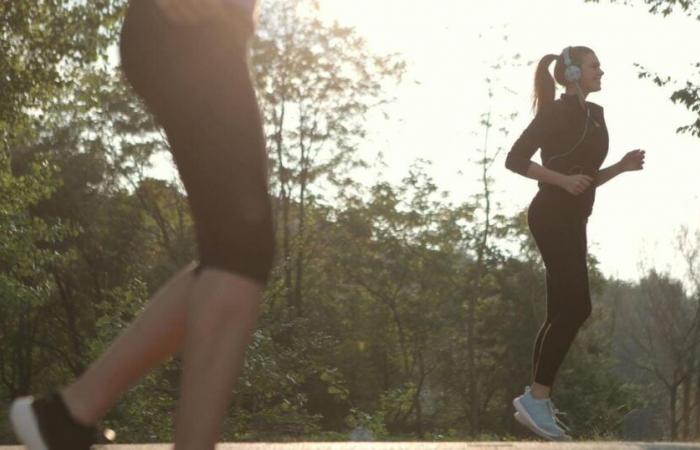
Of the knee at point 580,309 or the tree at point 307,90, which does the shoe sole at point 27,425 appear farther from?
the tree at point 307,90

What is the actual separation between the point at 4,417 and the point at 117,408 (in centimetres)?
809

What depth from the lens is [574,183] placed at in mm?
5715

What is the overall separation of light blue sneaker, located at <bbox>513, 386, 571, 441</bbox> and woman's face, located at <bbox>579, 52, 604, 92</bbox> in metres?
1.50

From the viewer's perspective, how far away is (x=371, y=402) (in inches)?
1996

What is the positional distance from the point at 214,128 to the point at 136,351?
0.53 m

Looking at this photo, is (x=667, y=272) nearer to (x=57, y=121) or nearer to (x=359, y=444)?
(x=57, y=121)

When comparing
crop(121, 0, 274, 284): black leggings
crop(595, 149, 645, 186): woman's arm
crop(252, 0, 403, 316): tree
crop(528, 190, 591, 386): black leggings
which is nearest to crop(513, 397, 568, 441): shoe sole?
crop(528, 190, 591, 386): black leggings

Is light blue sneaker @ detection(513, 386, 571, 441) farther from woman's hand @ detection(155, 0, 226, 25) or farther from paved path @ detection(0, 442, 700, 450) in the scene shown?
woman's hand @ detection(155, 0, 226, 25)

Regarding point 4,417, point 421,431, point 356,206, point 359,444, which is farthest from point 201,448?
point 421,431

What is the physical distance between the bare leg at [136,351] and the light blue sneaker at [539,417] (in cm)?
343

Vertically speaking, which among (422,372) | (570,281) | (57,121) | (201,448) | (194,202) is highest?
(57,121)

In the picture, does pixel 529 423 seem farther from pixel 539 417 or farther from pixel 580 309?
pixel 580 309

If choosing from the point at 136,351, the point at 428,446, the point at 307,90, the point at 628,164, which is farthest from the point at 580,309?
the point at 307,90

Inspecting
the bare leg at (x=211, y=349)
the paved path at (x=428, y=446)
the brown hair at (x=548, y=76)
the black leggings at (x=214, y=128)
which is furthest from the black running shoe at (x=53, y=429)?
the brown hair at (x=548, y=76)
